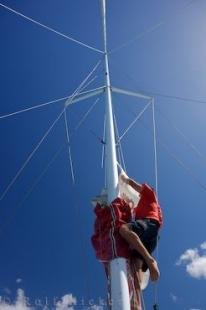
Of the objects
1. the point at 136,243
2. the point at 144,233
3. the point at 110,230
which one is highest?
the point at 110,230

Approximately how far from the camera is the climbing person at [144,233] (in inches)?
246

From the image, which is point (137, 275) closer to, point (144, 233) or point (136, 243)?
point (136, 243)

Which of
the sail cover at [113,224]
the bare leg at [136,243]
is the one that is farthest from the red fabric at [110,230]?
the bare leg at [136,243]

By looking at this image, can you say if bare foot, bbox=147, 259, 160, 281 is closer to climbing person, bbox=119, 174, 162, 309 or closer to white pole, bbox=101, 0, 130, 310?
climbing person, bbox=119, 174, 162, 309

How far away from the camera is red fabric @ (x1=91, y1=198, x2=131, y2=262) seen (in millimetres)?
6234

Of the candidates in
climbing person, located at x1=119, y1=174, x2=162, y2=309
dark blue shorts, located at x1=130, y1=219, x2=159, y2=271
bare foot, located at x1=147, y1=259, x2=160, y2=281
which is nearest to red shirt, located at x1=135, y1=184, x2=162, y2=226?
climbing person, located at x1=119, y1=174, x2=162, y2=309

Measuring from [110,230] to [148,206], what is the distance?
752mm

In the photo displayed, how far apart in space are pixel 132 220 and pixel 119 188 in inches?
28.7

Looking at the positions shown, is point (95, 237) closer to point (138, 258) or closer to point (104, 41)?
point (138, 258)

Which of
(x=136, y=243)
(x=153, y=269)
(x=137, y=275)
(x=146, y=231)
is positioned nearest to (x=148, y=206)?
(x=146, y=231)

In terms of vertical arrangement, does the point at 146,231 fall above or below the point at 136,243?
above

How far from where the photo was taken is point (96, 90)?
31.8ft

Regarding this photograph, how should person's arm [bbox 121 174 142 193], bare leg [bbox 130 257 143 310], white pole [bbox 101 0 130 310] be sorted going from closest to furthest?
white pole [bbox 101 0 130 310]
bare leg [bbox 130 257 143 310]
person's arm [bbox 121 174 142 193]

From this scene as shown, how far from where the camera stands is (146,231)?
6426 millimetres
